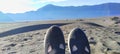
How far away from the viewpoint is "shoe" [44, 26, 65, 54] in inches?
328

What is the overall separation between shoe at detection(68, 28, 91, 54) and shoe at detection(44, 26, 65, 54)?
218 mm

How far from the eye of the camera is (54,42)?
28.2ft

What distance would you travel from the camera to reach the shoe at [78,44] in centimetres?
838

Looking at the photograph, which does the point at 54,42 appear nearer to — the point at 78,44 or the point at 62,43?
the point at 62,43

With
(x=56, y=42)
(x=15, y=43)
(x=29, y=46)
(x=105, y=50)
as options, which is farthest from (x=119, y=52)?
(x=15, y=43)

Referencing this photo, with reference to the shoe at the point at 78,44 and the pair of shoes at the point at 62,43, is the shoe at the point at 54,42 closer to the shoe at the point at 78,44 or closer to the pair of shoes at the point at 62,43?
the pair of shoes at the point at 62,43

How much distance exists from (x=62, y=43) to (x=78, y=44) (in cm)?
40

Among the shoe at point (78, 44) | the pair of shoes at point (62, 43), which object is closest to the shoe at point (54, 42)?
the pair of shoes at point (62, 43)

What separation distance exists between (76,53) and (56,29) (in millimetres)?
891

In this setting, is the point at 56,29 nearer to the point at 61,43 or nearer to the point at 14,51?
the point at 61,43

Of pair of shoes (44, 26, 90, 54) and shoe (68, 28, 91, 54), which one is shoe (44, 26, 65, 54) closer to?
pair of shoes (44, 26, 90, 54)

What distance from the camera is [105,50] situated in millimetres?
9781

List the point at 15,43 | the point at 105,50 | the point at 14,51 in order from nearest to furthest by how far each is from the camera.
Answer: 1. the point at 105,50
2. the point at 14,51
3. the point at 15,43

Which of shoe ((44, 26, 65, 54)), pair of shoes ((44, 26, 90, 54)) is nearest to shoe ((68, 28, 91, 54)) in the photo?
pair of shoes ((44, 26, 90, 54))
